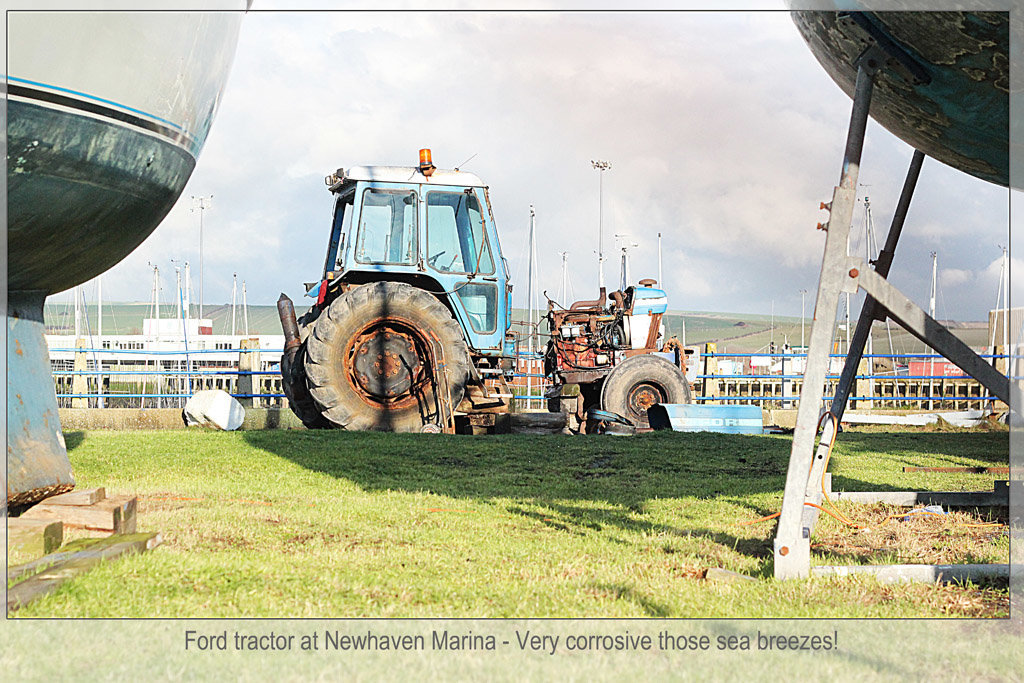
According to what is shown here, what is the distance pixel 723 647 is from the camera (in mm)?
2098

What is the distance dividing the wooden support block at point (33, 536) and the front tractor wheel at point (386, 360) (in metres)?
4.91

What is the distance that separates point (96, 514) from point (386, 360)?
500cm

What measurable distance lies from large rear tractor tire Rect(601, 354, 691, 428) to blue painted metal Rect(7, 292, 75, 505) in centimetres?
635

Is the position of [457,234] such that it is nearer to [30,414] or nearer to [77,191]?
[30,414]

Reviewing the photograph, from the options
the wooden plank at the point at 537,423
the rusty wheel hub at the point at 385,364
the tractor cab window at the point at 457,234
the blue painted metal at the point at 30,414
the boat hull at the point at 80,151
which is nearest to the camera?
the boat hull at the point at 80,151

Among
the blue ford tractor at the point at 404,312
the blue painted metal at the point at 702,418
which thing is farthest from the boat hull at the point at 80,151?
the blue painted metal at the point at 702,418

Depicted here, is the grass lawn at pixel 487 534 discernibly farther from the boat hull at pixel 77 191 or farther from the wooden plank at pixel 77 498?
the boat hull at pixel 77 191

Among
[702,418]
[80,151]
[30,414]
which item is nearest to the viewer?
[80,151]

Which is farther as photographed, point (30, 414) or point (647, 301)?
point (647, 301)

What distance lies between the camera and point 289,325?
9109 millimetres

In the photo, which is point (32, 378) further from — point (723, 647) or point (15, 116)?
point (723, 647)

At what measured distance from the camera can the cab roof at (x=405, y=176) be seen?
902 centimetres

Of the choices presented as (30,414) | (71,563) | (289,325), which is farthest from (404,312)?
(71,563)

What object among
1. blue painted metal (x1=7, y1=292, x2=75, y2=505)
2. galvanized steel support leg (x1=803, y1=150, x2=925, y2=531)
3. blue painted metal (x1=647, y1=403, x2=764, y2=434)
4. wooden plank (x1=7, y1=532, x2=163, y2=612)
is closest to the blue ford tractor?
blue painted metal (x1=647, y1=403, x2=764, y2=434)
